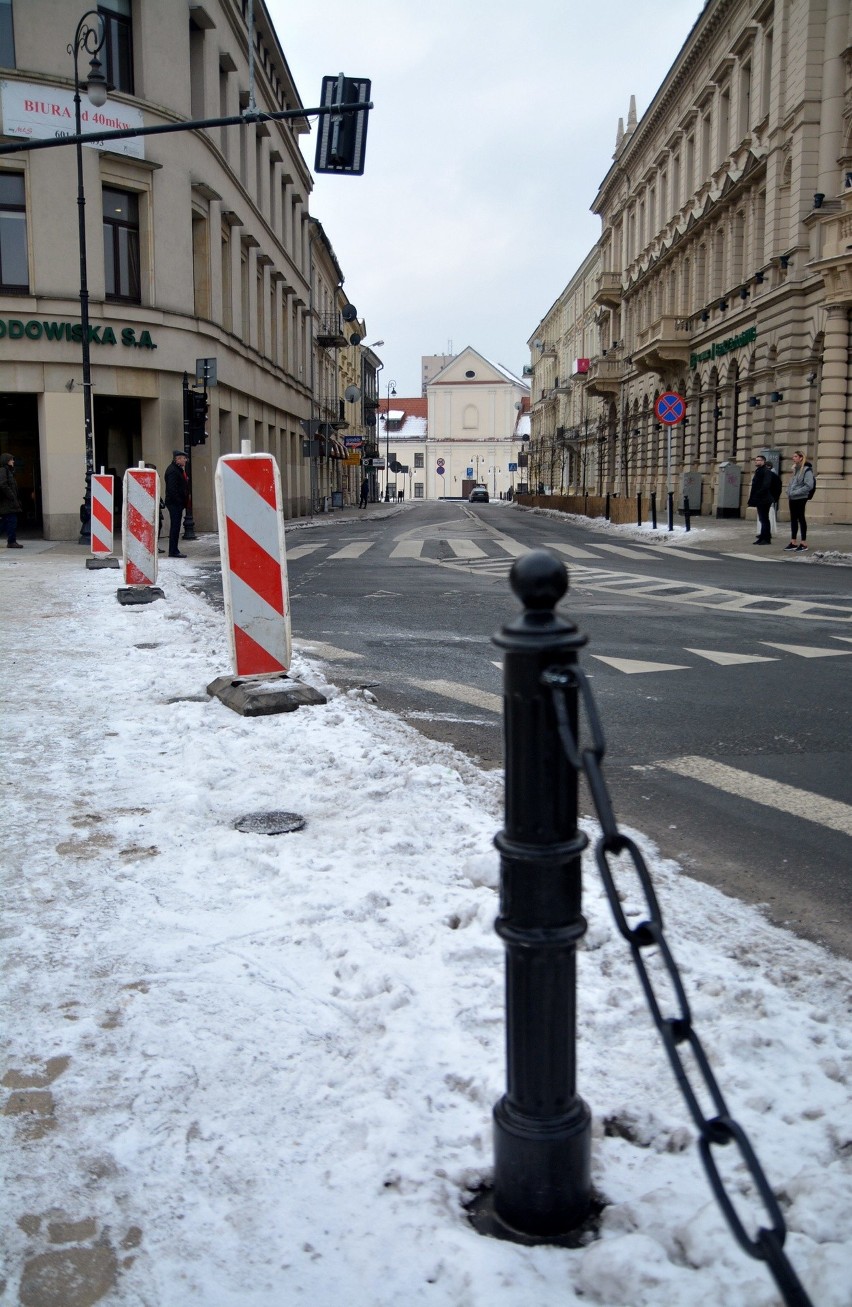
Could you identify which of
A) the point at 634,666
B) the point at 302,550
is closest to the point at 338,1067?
the point at 634,666

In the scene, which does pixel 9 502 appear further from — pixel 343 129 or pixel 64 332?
pixel 343 129

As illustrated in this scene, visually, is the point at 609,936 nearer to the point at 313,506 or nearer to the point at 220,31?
the point at 220,31

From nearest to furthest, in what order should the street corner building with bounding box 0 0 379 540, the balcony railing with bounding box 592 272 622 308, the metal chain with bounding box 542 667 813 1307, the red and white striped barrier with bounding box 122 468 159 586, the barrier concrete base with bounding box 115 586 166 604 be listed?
the metal chain with bounding box 542 667 813 1307, the barrier concrete base with bounding box 115 586 166 604, the red and white striped barrier with bounding box 122 468 159 586, the street corner building with bounding box 0 0 379 540, the balcony railing with bounding box 592 272 622 308

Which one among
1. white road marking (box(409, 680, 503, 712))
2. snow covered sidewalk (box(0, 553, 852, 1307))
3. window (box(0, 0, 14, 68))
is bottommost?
snow covered sidewalk (box(0, 553, 852, 1307))

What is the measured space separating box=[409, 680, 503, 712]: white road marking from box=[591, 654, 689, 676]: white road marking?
121 cm

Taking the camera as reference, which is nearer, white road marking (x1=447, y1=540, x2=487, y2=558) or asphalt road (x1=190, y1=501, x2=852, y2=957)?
asphalt road (x1=190, y1=501, x2=852, y2=957)

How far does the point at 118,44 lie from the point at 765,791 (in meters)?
26.5

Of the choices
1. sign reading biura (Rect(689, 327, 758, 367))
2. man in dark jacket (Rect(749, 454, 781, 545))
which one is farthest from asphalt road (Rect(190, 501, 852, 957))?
sign reading biura (Rect(689, 327, 758, 367))

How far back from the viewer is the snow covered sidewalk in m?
1.78

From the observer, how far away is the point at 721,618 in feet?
34.3

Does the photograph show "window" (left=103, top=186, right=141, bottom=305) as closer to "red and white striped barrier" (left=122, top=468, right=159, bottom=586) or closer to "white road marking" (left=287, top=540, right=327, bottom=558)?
"white road marking" (left=287, top=540, right=327, bottom=558)

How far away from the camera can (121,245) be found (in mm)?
25312

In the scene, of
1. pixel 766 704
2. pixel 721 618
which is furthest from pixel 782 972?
pixel 721 618

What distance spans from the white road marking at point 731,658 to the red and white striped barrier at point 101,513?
29.7 ft
